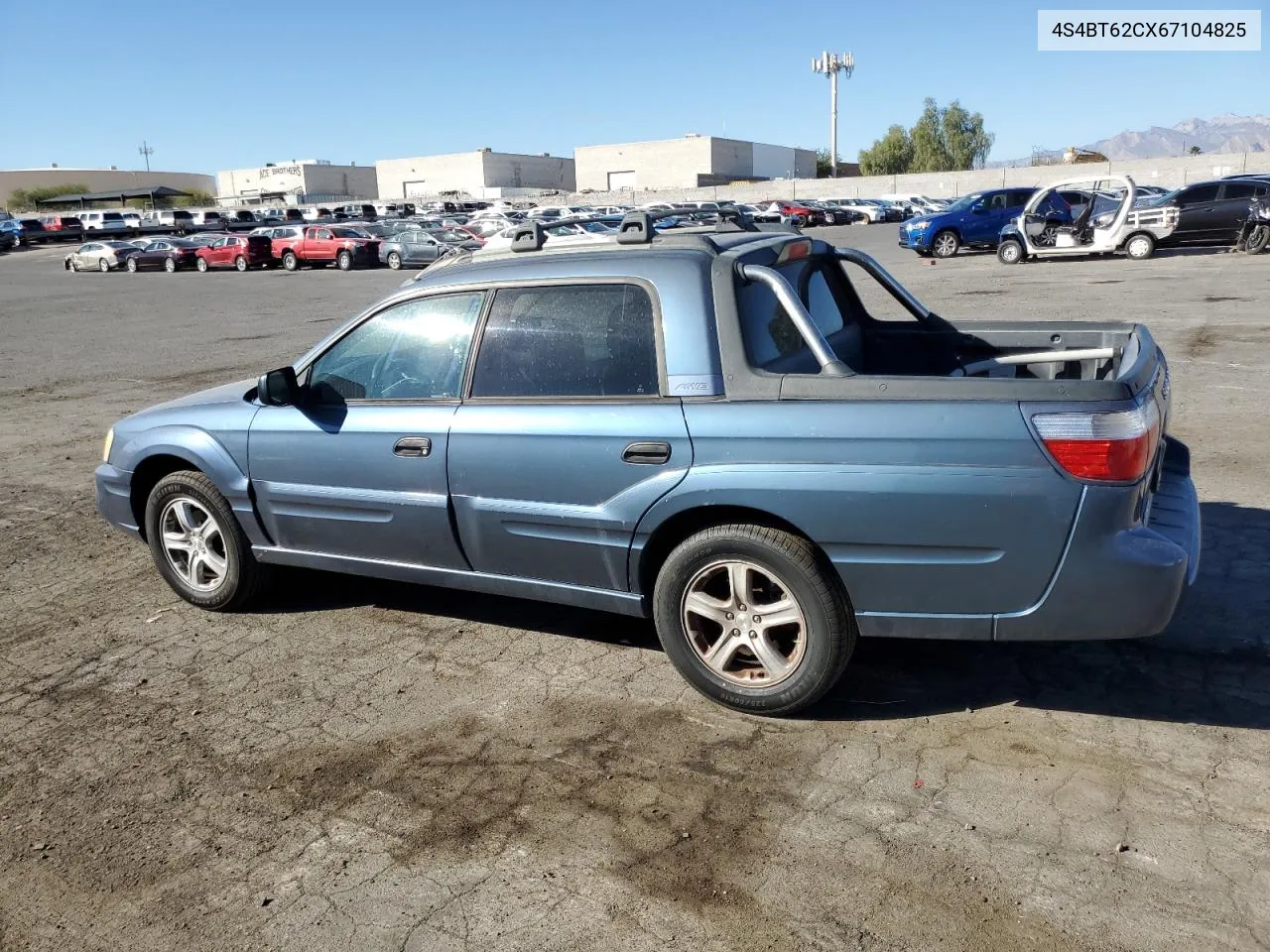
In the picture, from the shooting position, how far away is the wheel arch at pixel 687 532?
373 centimetres

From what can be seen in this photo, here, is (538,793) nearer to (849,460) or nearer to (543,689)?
(543,689)

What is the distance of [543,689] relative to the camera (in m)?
4.26

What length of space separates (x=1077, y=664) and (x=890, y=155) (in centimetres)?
12565

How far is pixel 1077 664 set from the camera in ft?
13.8

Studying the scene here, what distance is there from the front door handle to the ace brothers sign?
119537 millimetres

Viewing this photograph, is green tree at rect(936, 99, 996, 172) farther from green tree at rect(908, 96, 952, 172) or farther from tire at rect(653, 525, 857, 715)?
tire at rect(653, 525, 857, 715)

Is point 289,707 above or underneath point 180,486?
underneath

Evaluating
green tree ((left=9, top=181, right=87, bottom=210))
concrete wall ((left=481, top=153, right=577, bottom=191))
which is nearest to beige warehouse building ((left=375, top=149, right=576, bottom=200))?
concrete wall ((left=481, top=153, right=577, bottom=191))

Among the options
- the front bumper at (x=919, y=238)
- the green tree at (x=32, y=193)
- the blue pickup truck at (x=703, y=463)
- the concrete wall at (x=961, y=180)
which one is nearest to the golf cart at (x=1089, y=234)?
the front bumper at (x=919, y=238)

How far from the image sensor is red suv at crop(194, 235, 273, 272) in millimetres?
37438

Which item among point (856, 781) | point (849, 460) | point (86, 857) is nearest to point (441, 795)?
point (86, 857)

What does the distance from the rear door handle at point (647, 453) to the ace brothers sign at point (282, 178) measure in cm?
12032

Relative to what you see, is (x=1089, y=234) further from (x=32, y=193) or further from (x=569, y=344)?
(x=32, y=193)

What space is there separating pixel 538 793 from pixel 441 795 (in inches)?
12.8
